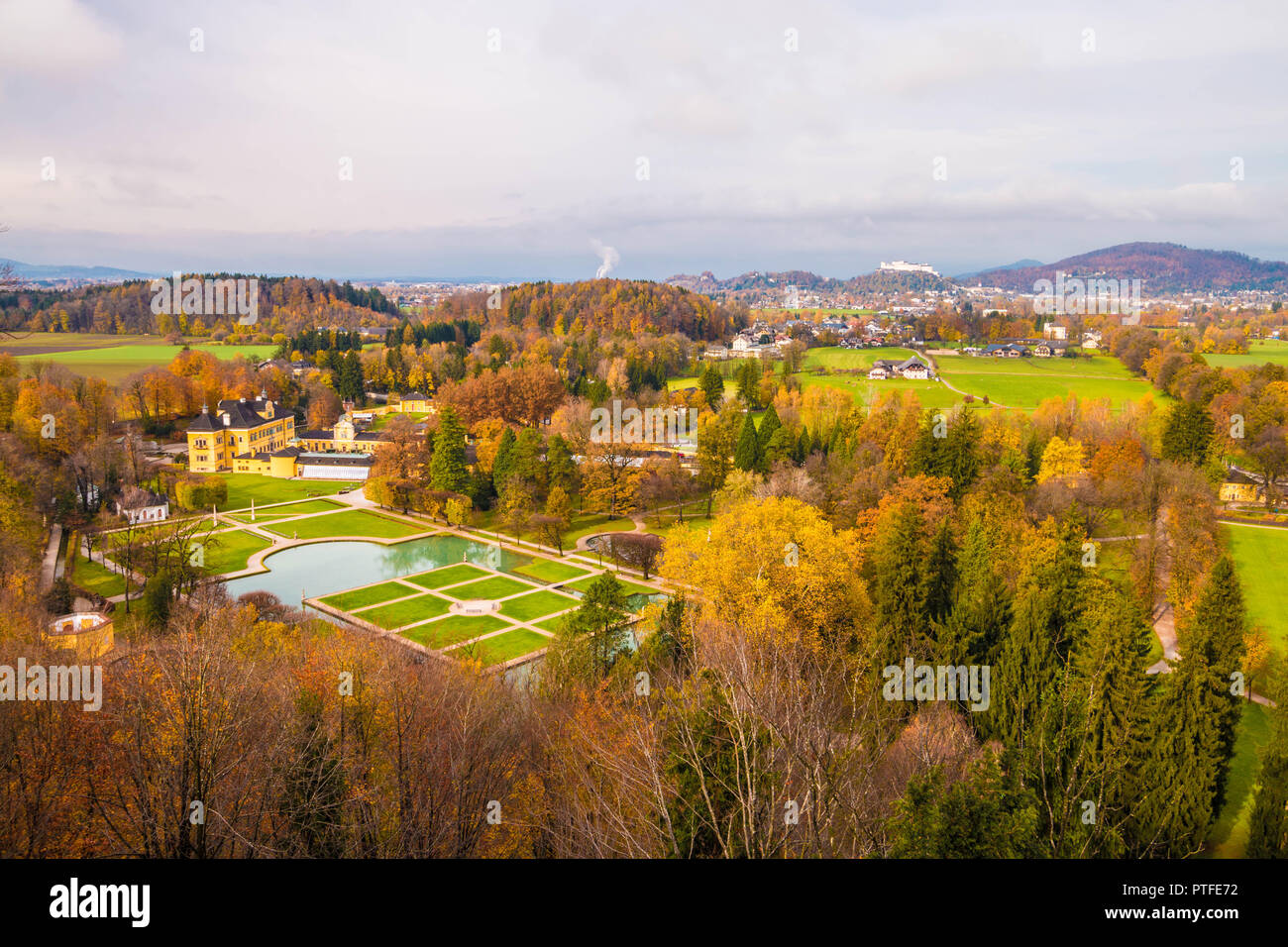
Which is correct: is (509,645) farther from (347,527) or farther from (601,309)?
(601,309)

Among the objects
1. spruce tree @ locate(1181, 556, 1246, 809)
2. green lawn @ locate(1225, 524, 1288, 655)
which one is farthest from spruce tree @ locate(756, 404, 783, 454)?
spruce tree @ locate(1181, 556, 1246, 809)

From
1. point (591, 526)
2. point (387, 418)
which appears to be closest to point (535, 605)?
point (591, 526)

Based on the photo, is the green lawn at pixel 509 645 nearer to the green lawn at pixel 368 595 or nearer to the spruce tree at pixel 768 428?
the green lawn at pixel 368 595

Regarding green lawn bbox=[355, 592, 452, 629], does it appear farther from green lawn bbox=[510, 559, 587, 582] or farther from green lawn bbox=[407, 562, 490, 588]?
green lawn bbox=[510, 559, 587, 582]
